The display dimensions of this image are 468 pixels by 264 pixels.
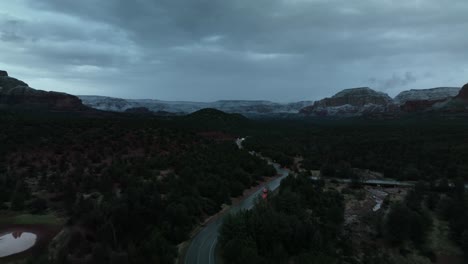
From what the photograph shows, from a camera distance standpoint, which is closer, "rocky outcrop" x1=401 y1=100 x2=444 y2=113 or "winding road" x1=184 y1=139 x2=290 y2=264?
"winding road" x1=184 y1=139 x2=290 y2=264

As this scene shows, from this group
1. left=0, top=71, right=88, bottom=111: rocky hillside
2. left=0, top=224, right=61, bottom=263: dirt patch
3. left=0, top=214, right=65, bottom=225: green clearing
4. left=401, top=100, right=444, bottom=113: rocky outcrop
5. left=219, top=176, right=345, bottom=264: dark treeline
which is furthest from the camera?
left=401, top=100, right=444, bottom=113: rocky outcrop

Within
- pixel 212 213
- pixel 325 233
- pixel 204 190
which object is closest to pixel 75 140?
pixel 204 190

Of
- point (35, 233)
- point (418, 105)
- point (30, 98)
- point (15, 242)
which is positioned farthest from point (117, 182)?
point (418, 105)

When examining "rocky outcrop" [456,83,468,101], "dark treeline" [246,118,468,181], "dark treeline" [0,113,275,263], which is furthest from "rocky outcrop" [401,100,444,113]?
"dark treeline" [0,113,275,263]

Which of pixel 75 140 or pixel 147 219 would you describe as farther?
pixel 75 140

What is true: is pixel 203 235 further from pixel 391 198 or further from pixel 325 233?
pixel 391 198

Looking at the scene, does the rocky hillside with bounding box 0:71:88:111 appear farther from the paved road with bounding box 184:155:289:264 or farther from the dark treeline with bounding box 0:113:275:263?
the paved road with bounding box 184:155:289:264
